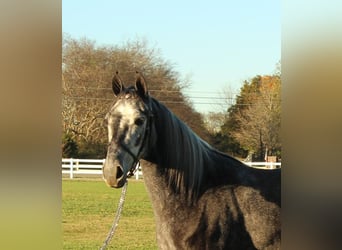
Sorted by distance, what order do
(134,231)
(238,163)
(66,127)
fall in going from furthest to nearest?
(134,231) → (66,127) → (238,163)

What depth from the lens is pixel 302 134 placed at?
2.25ft

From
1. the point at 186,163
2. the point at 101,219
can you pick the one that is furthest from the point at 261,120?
the point at 186,163

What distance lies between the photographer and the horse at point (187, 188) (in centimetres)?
198

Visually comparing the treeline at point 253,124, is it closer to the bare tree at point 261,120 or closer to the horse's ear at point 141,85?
the bare tree at point 261,120

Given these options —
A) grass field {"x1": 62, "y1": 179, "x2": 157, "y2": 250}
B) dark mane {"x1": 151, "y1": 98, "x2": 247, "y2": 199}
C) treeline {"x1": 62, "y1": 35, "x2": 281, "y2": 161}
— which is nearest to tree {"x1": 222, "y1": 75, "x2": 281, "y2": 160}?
treeline {"x1": 62, "y1": 35, "x2": 281, "y2": 161}

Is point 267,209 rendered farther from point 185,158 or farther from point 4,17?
point 4,17

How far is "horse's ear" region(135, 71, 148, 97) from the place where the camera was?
199 cm

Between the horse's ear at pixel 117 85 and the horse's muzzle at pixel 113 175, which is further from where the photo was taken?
the horse's ear at pixel 117 85

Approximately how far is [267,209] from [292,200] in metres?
1.50

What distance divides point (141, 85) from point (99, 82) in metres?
3.61

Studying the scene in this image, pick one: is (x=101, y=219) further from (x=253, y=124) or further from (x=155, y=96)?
(x=155, y=96)

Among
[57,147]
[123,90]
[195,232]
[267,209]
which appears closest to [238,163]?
[267,209]

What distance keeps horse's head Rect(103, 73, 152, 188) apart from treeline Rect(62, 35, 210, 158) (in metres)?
2.08

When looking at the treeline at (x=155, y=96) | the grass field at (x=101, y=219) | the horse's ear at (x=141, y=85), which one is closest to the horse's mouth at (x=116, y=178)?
the horse's ear at (x=141, y=85)
